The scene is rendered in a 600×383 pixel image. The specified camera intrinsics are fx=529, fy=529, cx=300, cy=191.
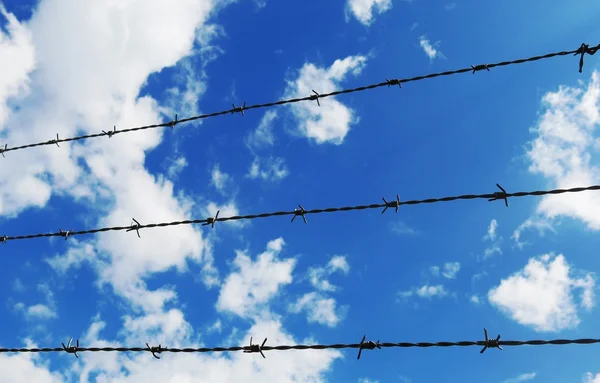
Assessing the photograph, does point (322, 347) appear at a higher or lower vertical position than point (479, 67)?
lower

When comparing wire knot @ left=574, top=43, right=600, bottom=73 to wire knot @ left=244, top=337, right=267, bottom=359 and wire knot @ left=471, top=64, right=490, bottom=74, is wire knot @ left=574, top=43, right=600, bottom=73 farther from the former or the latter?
wire knot @ left=244, top=337, right=267, bottom=359

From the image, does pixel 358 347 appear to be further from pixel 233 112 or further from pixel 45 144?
pixel 45 144

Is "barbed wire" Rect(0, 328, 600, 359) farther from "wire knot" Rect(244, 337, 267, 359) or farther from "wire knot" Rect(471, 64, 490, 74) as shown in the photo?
"wire knot" Rect(471, 64, 490, 74)

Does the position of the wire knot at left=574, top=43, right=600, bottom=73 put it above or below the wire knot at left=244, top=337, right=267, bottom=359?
above

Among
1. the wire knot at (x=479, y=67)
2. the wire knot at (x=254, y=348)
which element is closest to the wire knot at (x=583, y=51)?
the wire knot at (x=479, y=67)

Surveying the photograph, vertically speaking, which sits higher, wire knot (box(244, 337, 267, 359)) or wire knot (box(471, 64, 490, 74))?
wire knot (box(471, 64, 490, 74))

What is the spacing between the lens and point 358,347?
14.5 feet

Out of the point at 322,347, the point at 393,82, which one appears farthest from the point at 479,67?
the point at 322,347

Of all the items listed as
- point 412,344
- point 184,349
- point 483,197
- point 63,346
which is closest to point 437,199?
point 483,197

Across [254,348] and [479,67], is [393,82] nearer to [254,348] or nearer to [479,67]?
[479,67]

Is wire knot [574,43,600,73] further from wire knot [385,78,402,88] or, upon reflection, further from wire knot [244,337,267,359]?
wire knot [244,337,267,359]

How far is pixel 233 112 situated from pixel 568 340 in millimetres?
3995

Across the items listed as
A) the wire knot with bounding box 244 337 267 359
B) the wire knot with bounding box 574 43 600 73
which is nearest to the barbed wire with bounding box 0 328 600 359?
the wire knot with bounding box 244 337 267 359

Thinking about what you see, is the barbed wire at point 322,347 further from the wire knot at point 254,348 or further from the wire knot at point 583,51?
the wire knot at point 583,51
